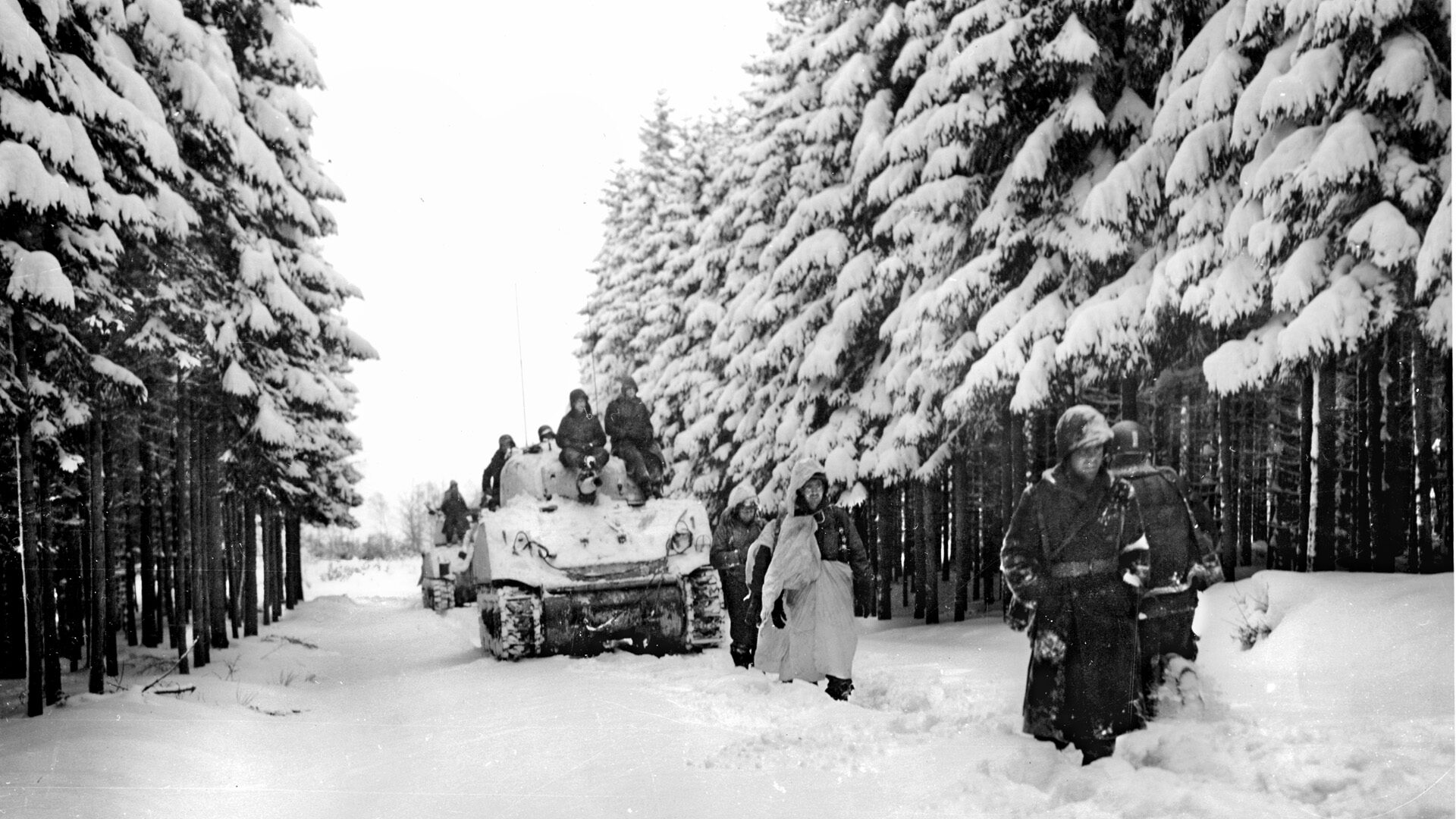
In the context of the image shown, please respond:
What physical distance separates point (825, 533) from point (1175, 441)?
771 cm

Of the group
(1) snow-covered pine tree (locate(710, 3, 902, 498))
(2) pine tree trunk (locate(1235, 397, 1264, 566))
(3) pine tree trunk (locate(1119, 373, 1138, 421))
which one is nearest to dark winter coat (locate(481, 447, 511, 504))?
(1) snow-covered pine tree (locate(710, 3, 902, 498))

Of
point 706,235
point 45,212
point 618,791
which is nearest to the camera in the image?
Result: point 618,791

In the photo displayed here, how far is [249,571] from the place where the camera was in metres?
20.1

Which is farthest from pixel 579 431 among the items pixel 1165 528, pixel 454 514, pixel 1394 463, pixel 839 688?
pixel 454 514

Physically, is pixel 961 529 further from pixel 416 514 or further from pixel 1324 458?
pixel 416 514

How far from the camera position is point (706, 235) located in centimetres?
2088

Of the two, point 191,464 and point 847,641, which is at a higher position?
point 191,464

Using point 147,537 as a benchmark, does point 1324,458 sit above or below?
above

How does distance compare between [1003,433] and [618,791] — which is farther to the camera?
[1003,433]

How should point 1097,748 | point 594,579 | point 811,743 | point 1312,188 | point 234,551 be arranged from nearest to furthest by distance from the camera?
point 1097,748
point 811,743
point 1312,188
point 594,579
point 234,551

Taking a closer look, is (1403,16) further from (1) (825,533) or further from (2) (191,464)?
(2) (191,464)

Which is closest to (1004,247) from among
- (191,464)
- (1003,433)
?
(1003,433)

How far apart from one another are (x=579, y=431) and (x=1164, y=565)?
8578 millimetres

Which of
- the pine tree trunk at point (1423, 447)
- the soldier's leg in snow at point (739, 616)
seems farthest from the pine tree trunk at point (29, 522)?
the pine tree trunk at point (1423, 447)
